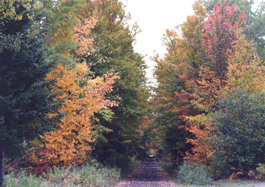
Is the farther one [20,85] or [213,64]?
[213,64]

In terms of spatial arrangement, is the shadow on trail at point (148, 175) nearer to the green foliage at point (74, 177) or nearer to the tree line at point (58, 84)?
the tree line at point (58, 84)

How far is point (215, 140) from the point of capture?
16.3 m

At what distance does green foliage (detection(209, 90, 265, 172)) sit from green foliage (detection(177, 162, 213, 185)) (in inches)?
81.9

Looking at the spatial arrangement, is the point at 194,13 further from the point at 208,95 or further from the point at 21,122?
the point at 21,122

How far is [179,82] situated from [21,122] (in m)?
17.0

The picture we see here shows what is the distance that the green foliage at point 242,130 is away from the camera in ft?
50.6

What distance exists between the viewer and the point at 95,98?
52.1 feet

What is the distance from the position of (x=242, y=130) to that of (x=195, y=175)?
4.84 meters

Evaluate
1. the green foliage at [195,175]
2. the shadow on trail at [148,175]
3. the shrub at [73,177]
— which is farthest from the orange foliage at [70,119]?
the shadow on trail at [148,175]

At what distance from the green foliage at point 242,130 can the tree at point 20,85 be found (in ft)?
34.0

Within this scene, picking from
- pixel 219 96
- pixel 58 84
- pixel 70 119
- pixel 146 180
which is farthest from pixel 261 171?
pixel 146 180

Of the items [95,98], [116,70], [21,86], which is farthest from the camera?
Result: [116,70]

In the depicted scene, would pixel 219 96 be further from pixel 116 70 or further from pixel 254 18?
pixel 254 18

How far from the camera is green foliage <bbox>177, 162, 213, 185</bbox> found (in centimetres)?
1750
